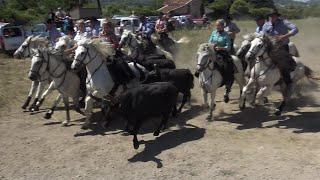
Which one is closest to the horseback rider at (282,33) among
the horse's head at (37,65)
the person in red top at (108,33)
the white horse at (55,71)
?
the person in red top at (108,33)

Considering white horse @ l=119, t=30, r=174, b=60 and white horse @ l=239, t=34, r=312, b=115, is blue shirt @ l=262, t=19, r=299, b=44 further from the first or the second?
white horse @ l=119, t=30, r=174, b=60

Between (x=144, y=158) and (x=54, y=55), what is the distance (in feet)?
10.8

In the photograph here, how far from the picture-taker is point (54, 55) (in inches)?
349

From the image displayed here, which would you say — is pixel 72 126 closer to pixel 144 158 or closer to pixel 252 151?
pixel 144 158

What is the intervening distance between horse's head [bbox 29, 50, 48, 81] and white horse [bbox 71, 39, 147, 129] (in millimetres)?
1033

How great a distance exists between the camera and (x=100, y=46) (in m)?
8.23

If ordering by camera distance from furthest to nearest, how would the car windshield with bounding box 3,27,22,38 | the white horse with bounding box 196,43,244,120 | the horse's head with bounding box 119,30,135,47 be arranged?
the car windshield with bounding box 3,27,22,38 < the horse's head with bounding box 119,30,135,47 < the white horse with bounding box 196,43,244,120

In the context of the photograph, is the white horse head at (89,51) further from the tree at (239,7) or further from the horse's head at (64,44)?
the tree at (239,7)

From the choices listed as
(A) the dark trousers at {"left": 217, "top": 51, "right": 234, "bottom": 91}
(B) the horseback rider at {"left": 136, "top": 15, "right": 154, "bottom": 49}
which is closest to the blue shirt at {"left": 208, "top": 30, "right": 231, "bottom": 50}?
(A) the dark trousers at {"left": 217, "top": 51, "right": 234, "bottom": 91}

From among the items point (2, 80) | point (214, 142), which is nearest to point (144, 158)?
point (214, 142)

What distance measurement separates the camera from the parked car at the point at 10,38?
2155 centimetres

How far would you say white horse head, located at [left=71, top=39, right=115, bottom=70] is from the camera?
26.2 ft

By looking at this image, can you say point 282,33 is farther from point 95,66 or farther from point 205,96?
point 95,66

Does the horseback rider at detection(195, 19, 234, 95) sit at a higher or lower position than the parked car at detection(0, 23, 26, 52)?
higher
